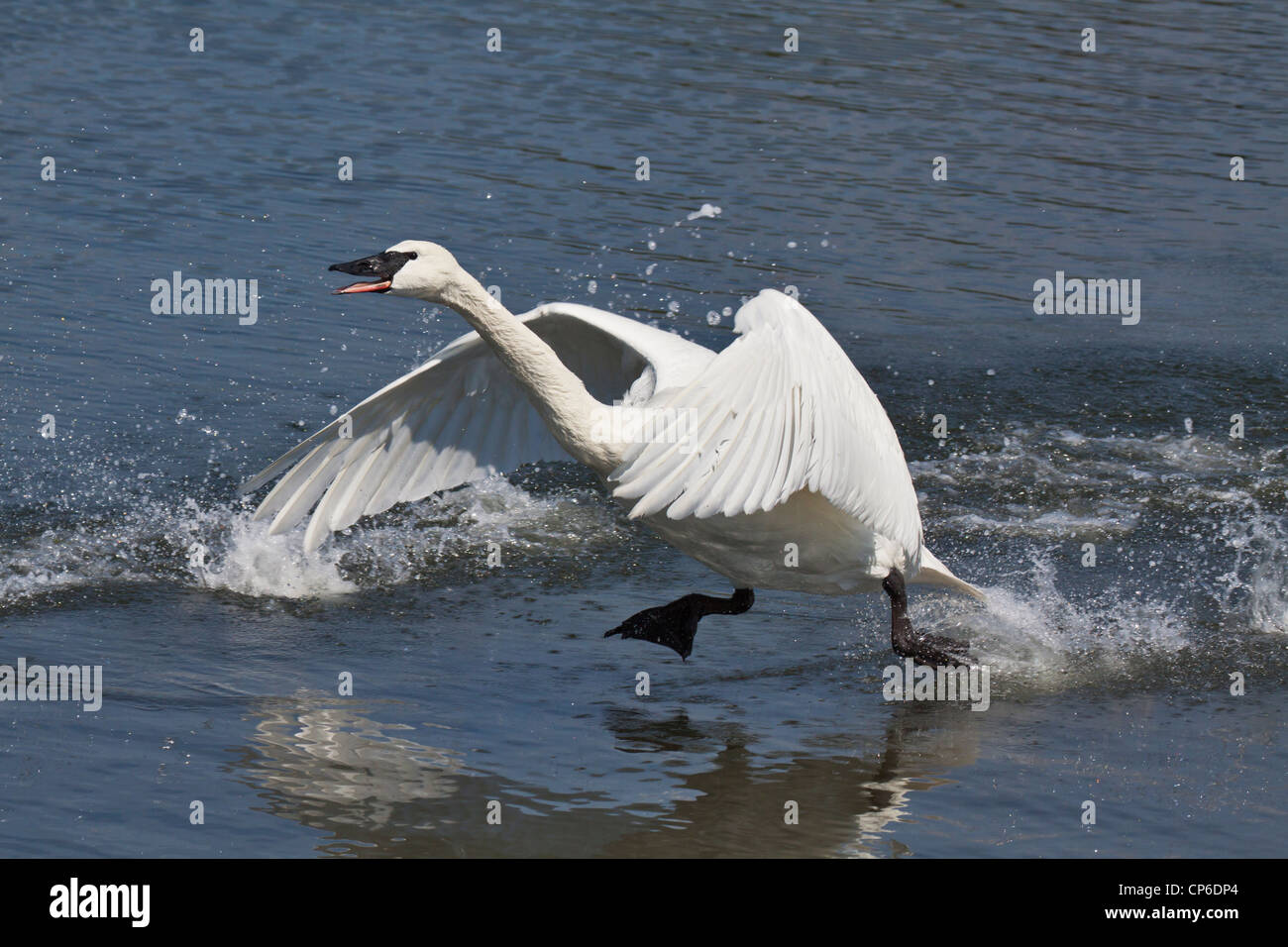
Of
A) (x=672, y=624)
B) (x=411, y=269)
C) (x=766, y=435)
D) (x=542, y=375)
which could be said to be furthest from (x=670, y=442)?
(x=672, y=624)

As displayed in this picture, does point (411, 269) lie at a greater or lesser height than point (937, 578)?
greater

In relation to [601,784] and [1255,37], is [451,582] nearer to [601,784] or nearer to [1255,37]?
[601,784]

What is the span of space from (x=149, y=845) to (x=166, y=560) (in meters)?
3.06

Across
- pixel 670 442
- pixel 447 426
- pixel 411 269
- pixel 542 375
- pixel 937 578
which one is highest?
pixel 411 269

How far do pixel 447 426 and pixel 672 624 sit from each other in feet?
4.60

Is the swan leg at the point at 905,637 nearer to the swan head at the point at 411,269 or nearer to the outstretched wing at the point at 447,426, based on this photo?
the outstretched wing at the point at 447,426

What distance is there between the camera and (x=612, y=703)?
7555mm

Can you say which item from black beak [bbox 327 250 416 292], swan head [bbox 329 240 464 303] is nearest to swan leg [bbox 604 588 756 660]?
swan head [bbox 329 240 464 303]

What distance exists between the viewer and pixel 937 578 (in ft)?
26.9

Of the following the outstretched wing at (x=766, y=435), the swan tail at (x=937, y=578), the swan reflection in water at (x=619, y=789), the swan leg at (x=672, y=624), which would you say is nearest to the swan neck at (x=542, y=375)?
the outstretched wing at (x=766, y=435)

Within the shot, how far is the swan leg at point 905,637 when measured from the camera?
765 cm

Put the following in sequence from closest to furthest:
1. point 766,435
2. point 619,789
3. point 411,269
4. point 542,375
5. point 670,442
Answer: point 670,442, point 766,435, point 619,789, point 411,269, point 542,375

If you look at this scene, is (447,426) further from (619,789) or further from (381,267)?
(619,789)

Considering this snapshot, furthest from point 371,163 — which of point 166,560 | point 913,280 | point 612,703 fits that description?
point 612,703
